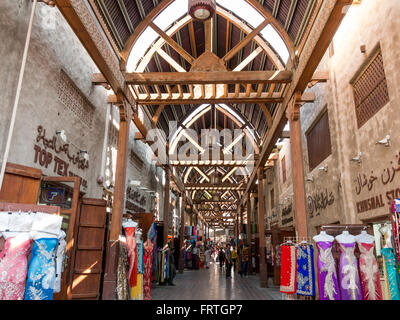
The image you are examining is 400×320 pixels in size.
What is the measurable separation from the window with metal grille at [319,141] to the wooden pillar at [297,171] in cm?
170

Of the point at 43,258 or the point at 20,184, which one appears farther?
the point at 20,184

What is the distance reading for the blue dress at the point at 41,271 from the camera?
3109 millimetres

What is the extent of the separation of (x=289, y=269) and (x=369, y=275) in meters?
1.51

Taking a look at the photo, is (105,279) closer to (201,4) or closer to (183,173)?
(201,4)

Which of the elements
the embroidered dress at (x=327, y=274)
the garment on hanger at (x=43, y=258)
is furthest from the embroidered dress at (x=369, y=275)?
the garment on hanger at (x=43, y=258)

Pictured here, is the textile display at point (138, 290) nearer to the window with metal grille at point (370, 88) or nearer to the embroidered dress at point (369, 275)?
the embroidered dress at point (369, 275)

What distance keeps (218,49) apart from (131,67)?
470 centimetres

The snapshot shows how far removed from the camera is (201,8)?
4.86 metres

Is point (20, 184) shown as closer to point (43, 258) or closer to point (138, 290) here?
point (43, 258)

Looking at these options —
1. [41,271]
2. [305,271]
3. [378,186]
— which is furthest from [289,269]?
[41,271]

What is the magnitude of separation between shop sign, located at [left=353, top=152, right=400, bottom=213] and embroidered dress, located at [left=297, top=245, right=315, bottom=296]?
1591mm

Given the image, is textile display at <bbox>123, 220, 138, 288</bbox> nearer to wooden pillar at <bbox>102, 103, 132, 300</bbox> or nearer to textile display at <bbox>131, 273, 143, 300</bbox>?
textile display at <bbox>131, 273, 143, 300</bbox>

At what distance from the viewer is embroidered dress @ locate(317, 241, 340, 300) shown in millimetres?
4371

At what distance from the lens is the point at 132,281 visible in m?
6.22
